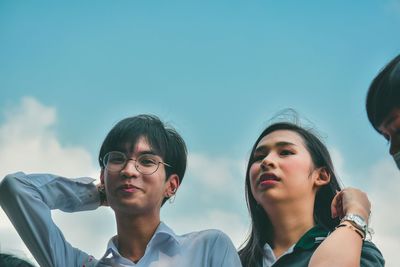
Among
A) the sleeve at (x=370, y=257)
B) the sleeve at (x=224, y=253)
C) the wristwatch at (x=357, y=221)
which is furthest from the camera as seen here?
the sleeve at (x=224, y=253)

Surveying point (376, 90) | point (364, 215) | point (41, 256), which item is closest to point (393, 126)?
point (376, 90)

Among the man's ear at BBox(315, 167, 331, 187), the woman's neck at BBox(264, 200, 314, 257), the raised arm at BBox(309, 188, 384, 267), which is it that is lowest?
the raised arm at BBox(309, 188, 384, 267)

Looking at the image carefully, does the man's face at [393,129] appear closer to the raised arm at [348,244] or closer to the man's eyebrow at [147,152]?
the raised arm at [348,244]

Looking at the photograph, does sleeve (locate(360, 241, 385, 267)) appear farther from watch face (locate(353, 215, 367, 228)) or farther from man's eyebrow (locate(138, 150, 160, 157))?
man's eyebrow (locate(138, 150, 160, 157))

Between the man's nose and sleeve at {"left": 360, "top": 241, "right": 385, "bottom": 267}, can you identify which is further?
the man's nose

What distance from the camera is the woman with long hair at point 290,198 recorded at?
3.92 m

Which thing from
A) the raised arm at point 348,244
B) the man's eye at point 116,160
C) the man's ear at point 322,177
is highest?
the man's ear at point 322,177

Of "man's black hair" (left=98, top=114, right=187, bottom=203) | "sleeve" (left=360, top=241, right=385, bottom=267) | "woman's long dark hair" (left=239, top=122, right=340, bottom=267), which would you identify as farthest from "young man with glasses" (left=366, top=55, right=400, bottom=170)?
"man's black hair" (left=98, top=114, right=187, bottom=203)

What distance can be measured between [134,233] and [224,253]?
660 mm

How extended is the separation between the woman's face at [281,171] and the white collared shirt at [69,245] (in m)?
0.46

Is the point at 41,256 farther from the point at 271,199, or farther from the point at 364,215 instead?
the point at 364,215

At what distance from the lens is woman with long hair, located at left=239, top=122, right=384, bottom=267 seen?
154 inches

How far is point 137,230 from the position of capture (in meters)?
4.19

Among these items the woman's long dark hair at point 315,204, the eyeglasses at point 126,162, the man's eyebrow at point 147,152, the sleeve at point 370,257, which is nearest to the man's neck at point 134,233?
the eyeglasses at point 126,162
